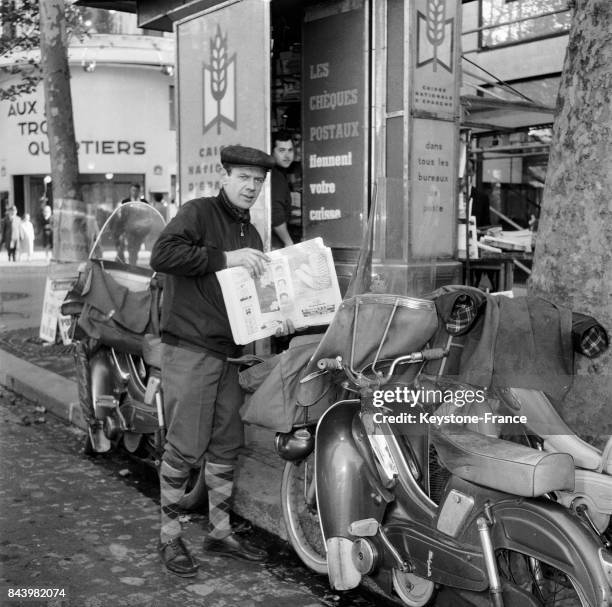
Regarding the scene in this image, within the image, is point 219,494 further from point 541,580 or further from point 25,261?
point 25,261

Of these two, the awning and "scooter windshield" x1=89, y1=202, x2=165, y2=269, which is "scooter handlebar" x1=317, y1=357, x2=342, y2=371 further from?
the awning

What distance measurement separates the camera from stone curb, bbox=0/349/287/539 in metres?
4.35

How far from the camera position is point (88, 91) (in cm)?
2784

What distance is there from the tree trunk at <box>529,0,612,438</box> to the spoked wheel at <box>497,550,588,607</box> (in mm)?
1097

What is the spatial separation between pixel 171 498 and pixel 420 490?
1.35m

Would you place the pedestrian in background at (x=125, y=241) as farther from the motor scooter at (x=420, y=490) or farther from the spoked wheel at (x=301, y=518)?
the motor scooter at (x=420, y=490)

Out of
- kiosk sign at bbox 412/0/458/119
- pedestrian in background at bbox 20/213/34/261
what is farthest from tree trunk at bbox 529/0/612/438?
pedestrian in background at bbox 20/213/34/261

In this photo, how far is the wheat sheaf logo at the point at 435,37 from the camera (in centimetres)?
596

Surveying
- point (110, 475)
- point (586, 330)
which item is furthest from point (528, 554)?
point (110, 475)

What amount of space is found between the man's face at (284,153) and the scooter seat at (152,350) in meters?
2.38

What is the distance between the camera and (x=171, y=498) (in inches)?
153

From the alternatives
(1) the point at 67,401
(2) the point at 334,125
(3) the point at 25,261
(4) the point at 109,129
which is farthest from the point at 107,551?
(4) the point at 109,129

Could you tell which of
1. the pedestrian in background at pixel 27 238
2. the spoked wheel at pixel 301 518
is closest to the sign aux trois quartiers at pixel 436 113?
the spoked wheel at pixel 301 518

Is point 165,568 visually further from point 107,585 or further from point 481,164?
point 481,164
